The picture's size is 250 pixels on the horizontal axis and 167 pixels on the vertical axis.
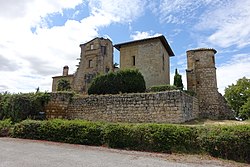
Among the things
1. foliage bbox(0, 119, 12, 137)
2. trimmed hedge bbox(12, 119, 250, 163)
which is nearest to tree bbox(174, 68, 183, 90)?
trimmed hedge bbox(12, 119, 250, 163)

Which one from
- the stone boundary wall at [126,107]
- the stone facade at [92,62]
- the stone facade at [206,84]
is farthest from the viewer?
the stone facade at [92,62]

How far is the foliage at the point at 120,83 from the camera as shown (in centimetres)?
1641

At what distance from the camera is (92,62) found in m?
31.7

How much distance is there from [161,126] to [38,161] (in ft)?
15.7

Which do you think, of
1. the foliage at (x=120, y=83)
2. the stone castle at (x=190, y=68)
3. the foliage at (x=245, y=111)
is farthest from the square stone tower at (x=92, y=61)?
the foliage at (x=245, y=111)

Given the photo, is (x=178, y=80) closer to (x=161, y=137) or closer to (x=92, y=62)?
(x=161, y=137)

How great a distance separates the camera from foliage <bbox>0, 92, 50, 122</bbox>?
15651 mm

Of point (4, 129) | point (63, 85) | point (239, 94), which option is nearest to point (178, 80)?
point (4, 129)

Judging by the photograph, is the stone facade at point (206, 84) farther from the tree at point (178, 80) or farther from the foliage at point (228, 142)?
the foliage at point (228, 142)

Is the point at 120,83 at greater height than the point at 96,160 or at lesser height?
greater

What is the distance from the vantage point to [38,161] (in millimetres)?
6168

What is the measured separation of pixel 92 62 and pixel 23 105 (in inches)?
667

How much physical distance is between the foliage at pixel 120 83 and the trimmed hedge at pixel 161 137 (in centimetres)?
661

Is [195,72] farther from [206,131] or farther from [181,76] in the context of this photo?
[206,131]
